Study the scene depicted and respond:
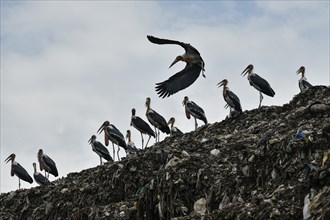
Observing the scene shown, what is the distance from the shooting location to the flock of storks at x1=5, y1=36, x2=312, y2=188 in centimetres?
1878

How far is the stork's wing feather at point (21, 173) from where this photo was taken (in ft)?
86.6

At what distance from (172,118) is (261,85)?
688 centimetres

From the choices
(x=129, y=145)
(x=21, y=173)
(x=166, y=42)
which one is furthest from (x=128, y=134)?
(x=166, y=42)

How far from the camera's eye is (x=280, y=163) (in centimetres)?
1301

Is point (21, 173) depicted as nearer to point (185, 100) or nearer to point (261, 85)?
point (185, 100)

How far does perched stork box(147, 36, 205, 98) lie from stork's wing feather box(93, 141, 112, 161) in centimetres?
691

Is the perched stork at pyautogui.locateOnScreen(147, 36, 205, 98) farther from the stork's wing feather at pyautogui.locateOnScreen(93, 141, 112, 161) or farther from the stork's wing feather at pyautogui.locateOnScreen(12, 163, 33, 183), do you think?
the stork's wing feather at pyautogui.locateOnScreen(12, 163, 33, 183)

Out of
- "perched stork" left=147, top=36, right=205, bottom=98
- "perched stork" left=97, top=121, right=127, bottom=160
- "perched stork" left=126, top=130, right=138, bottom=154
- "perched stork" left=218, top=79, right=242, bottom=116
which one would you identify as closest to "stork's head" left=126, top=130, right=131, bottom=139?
"perched stork" left=126, top=130, right=138, bottom=154

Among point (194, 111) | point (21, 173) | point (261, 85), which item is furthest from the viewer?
point (21, 173)

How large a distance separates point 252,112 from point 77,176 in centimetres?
460

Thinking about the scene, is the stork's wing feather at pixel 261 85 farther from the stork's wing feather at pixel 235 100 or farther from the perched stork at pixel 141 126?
the perched stork at pixel 141 126

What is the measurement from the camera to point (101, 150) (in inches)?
1009

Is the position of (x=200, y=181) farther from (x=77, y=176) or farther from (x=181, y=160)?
(x=77, y=176)

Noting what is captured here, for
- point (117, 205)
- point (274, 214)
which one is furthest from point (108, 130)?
point (274, 214)
